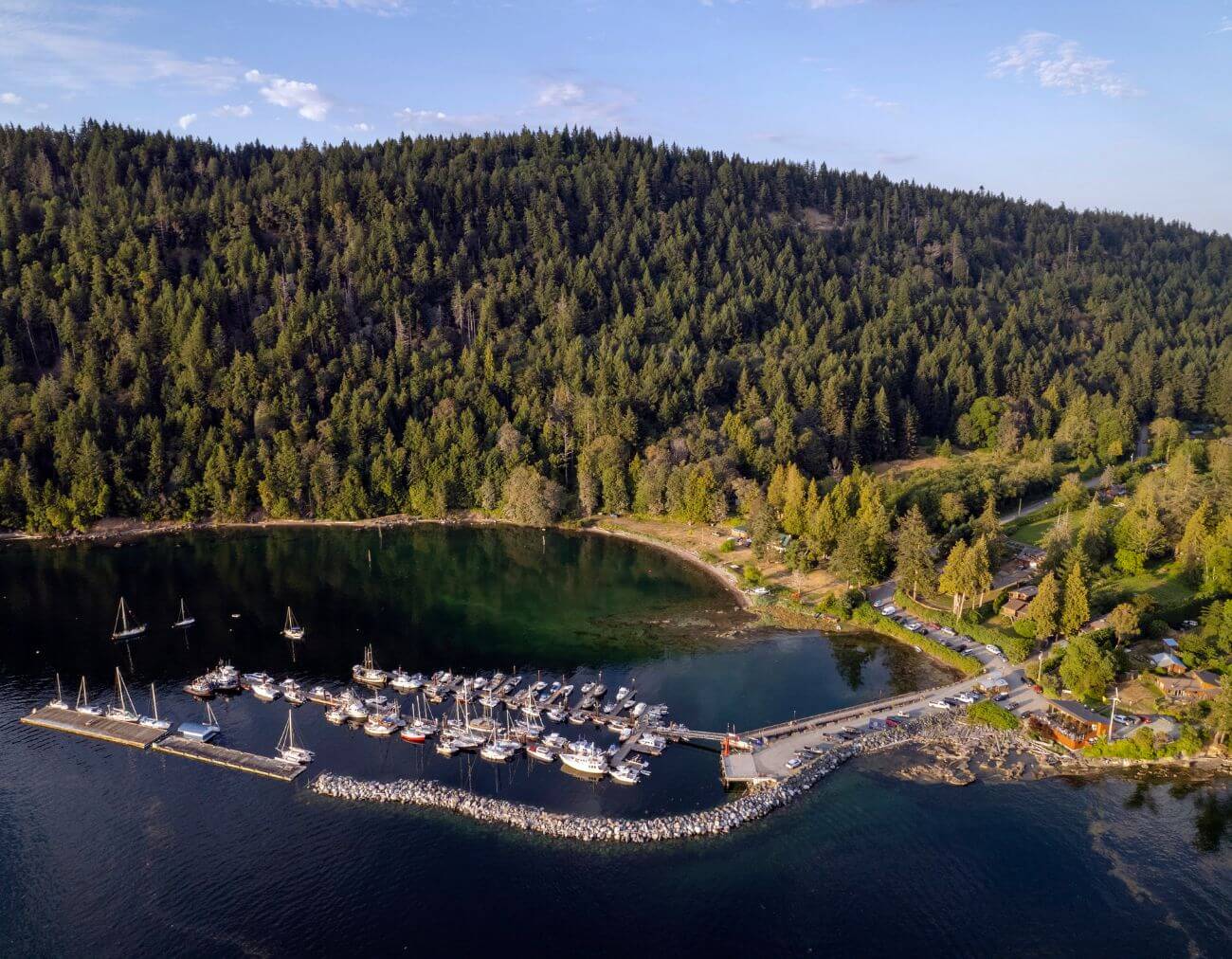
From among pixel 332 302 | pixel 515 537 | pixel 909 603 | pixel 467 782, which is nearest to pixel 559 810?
pixel 467 782

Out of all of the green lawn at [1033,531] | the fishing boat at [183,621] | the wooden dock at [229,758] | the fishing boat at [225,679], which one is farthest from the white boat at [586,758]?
the green lawn at [1033,531]

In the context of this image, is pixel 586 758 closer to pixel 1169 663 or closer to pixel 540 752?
pixel 540 752

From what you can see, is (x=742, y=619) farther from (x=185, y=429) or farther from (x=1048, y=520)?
(x=185, y=429)

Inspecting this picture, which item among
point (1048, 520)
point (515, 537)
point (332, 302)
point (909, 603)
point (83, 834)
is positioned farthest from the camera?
point (332, 302)

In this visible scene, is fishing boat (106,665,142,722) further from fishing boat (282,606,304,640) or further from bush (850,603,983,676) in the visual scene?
bush (850,603,983,676)

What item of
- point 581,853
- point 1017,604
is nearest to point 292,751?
point 581,853
